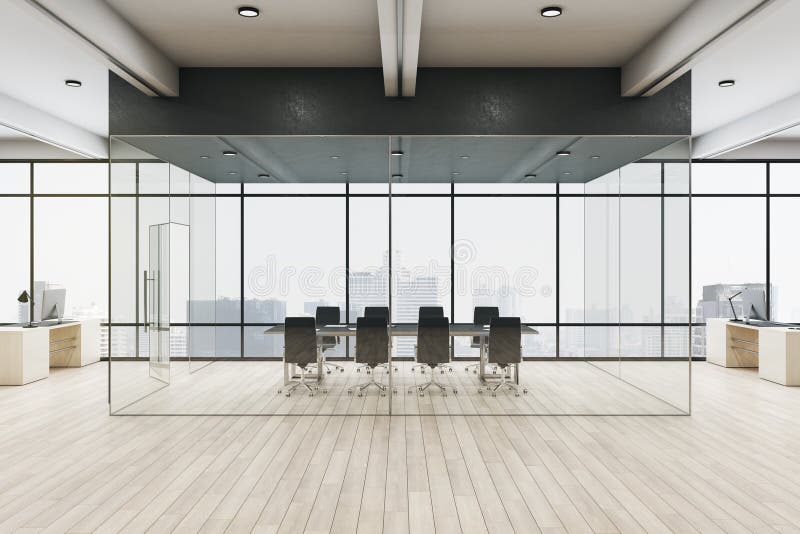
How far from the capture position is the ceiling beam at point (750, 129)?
6.43 metres

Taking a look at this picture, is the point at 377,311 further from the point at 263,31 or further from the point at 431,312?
the point at 263,31

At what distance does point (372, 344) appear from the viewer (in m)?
5.65

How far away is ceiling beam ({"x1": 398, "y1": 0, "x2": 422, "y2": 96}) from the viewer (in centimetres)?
370

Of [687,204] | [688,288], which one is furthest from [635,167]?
[688,288]

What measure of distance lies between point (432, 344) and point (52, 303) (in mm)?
5310

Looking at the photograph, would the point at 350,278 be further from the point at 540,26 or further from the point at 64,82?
the point at 64,82

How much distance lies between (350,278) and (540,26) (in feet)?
9.22

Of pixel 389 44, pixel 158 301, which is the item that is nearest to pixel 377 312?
pixel 158 301

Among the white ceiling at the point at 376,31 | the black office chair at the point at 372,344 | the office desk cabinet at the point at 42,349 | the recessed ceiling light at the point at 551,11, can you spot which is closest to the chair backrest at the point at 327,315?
the black office chair at the point at 372,344

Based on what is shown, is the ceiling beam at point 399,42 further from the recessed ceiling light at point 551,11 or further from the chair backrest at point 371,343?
the chair backrest at point 371,343

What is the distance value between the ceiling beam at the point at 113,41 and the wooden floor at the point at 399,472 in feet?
10.2

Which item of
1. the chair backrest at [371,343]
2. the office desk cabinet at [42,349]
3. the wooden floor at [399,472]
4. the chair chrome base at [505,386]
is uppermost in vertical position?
the chair backrest at [371,343]

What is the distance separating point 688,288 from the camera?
5.25 meters

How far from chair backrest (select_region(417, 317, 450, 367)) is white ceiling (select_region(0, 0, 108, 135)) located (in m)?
3.97
